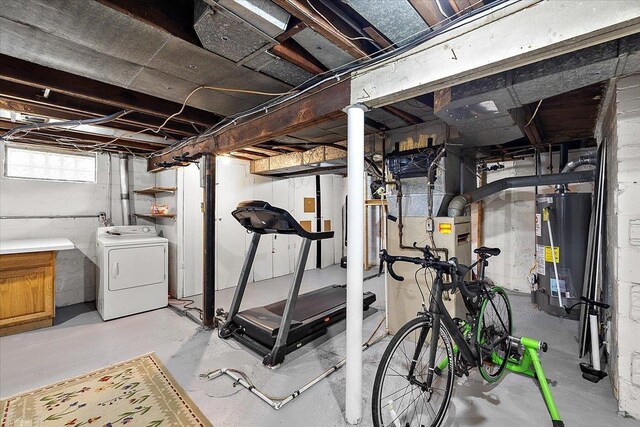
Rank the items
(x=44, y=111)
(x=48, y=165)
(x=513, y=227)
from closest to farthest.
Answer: (x=44, y=111)
(x=48, y=165)
(x=513, y=227)

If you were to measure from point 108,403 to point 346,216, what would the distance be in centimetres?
232

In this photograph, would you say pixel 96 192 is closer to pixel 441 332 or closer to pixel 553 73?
pixel 441 332

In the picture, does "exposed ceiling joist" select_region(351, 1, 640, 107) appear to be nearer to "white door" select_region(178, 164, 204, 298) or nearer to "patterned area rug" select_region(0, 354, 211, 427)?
"patterned area rug" select_region(0, 354, 211, 427)

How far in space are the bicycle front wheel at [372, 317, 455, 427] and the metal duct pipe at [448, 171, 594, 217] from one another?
4.32ft

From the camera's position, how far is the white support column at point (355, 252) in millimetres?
1687

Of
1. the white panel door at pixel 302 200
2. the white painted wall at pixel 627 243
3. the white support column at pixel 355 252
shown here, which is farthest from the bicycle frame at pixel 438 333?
the white panel door at pixel 302 200

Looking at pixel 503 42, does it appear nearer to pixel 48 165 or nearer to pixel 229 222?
pixel 229 222

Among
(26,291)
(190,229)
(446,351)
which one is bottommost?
(446,351)

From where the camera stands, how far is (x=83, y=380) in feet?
7.14

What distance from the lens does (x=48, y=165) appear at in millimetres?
3801

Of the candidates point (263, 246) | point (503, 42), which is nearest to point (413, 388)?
point (503, 42)

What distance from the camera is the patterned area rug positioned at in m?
1.76

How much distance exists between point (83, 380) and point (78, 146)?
3.08 m

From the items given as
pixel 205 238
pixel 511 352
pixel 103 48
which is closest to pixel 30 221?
pixel 205 238
